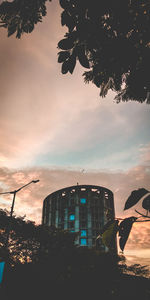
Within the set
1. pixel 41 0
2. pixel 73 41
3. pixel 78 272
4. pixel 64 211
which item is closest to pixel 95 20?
pixel 73 41

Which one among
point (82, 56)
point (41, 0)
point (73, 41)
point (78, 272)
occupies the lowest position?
point (78, 272)

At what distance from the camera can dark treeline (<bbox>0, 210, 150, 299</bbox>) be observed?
17234 mm

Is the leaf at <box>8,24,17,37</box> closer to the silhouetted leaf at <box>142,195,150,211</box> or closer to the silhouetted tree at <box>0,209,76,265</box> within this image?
the silhouetted leaf at <box>142,195,150,211</box>

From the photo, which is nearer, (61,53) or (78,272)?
(61,53)

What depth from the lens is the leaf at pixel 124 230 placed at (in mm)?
1165

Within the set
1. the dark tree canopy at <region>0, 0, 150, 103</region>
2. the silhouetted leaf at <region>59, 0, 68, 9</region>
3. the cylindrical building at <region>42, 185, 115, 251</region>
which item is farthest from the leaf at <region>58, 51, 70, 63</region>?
the cylindrical building at <region>42, 185, 115, 251</region>

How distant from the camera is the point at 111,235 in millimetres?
1261

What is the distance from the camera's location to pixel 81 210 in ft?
187

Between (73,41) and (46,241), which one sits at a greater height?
(73,41)

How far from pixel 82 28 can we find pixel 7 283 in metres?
21.8

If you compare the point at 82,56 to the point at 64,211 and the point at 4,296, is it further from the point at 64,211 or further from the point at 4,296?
the point at 64,211

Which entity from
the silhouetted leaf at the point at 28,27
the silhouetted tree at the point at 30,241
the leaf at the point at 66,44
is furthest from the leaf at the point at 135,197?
the silhouetted tree at the point at 30,241

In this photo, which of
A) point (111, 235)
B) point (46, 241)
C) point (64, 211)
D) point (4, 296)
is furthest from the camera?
point (64, 211)

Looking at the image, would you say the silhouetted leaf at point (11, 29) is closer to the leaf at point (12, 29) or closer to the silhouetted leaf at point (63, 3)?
the leaf at point (12, 29)
